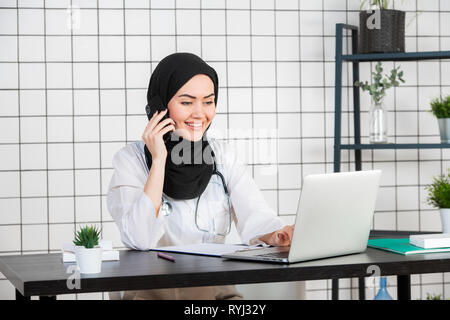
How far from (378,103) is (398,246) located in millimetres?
1481

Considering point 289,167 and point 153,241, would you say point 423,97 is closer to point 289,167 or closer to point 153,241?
point 289,167

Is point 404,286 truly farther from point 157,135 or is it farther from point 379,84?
point 379,84

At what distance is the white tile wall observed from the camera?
10.7ft

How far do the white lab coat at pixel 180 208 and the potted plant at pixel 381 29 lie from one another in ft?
3.72

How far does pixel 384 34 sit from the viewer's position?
129 inches

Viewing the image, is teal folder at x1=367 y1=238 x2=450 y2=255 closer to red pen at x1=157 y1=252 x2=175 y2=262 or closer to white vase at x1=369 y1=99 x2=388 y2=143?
red pen at x1=157 y1=252 x2=175 y2=262

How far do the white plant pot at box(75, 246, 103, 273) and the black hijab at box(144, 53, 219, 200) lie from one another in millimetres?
763

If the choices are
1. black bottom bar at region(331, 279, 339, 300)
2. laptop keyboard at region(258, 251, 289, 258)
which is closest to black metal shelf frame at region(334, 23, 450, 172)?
black bottom bar at region(331, 279, 339, 300)

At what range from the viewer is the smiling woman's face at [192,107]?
8.00 feet

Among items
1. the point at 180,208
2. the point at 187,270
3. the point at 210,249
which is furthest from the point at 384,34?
the point at 187,270

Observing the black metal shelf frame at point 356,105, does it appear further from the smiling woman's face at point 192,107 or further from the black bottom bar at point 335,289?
the smiling woman's face at point 192,107

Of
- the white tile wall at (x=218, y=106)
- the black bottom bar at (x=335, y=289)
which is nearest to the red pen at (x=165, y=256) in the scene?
the white tile wall at (x=218, y=106)

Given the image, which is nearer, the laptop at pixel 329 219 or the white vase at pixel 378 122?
the laptop at pixel 329 219

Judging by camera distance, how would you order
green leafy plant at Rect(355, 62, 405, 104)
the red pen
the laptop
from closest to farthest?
the laptop
the red pen
green leafy plant at Rect(355, 62, 405, 104)
